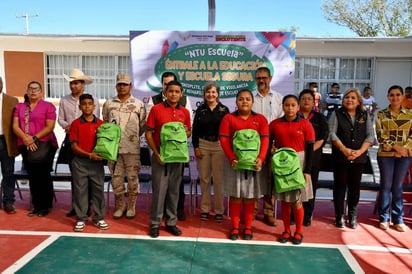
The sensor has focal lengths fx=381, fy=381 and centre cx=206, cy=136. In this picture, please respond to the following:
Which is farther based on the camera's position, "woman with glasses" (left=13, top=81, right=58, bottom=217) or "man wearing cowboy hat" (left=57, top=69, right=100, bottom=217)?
"man wearing cowboy hat" (left=57, top=69, right=100, bottom=217)

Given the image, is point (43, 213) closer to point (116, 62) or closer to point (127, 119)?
point (127, 119)

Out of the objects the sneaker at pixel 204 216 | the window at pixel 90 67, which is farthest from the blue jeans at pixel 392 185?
the window at pixel 90 67

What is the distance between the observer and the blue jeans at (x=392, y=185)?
457 cm

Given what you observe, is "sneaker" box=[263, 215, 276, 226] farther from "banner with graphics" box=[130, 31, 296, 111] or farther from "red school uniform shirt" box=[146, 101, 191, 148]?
"banner with graphics" box=[130, 31, 296, 111]

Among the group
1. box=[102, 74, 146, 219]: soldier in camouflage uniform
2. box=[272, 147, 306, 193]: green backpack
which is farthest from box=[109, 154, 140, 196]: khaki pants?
box=[272, 147, 306, 193]: green backpack

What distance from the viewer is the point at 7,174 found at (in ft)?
16.3

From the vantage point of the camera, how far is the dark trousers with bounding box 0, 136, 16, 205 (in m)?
4.90

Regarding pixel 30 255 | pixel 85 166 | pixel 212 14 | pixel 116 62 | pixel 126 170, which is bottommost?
pixel 30 255

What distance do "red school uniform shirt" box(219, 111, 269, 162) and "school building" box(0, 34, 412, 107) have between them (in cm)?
841

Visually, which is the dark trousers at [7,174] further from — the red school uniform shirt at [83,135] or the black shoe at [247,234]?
the black shoe at [247,234]

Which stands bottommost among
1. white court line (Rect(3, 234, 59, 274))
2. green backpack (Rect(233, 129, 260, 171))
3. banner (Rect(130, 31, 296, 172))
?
white court line (Rect(3, 234, 59, 274))

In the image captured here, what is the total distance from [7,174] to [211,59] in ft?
11.0

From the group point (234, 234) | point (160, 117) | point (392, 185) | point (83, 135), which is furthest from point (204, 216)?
point (392, 185)

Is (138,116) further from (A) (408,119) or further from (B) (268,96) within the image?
(A) (408,119)
